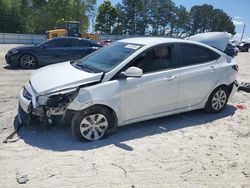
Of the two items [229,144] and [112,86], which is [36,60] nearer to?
[112,86]

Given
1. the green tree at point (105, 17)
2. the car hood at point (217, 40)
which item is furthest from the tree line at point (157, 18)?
the car hood at point (217, 40)

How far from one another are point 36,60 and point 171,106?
28.6 feet

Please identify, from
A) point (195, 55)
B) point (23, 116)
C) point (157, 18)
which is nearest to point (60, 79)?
point (23, 116)

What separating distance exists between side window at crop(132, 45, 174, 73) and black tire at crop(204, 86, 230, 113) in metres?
1.33

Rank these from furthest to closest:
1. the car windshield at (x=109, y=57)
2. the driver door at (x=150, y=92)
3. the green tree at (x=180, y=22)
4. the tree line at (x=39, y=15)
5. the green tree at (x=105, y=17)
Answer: the green tree at (x=180, y=22) < the green tree at (x=105, y=17) < the tree line at (x=39, y=15) < the car windshield at (x=109, y=57) < the driver door at (x=150, y=92)

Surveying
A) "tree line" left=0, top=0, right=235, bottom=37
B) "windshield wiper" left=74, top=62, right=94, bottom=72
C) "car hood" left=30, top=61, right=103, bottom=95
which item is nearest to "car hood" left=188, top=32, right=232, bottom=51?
"windshield wiper" left=74, top=62, right=94, bottom=72

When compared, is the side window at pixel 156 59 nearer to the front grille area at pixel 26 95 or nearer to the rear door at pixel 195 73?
the rear door at pixel 195 73

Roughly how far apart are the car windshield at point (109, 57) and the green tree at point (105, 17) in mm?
66113

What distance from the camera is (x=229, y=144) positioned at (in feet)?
18.3

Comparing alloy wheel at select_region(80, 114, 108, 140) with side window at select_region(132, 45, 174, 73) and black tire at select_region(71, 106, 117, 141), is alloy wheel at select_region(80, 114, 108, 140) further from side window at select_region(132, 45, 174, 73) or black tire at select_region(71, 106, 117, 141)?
side window at select_region(132, 45, 174, 73)

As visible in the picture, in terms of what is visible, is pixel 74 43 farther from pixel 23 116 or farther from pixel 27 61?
pixel 23 116

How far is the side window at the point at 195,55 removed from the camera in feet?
21.3

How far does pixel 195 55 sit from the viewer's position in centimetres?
667

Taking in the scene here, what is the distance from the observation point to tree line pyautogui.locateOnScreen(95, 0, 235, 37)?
73.0 m
